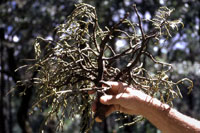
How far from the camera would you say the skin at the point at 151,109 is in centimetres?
185

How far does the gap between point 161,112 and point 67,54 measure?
0.84 m

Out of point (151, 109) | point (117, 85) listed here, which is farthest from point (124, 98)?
point (151, 109)

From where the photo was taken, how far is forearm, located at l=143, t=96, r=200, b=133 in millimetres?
1869

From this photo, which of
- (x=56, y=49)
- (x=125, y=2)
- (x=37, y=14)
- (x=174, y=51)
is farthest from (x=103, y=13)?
(x=56, y=49)

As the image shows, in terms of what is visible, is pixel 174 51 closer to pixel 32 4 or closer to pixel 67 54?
pixel 32 4

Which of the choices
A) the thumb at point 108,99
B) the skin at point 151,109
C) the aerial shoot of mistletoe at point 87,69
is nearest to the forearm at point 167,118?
the skin at point 151,109

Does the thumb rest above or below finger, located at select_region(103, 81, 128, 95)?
below

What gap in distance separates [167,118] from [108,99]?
17.9 inches

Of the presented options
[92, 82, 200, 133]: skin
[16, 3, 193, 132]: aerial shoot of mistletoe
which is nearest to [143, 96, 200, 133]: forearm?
[92, 82, 200, 133]: skin

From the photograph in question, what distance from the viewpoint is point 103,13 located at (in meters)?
8.48

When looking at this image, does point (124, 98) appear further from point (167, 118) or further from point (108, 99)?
point (167, 118)

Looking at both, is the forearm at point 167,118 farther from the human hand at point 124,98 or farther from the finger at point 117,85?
the finger at point 117,85

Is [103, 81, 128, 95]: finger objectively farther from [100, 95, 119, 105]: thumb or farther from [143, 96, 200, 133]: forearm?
[143, 96, 200, 133]: forearm

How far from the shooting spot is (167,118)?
1.88 m
